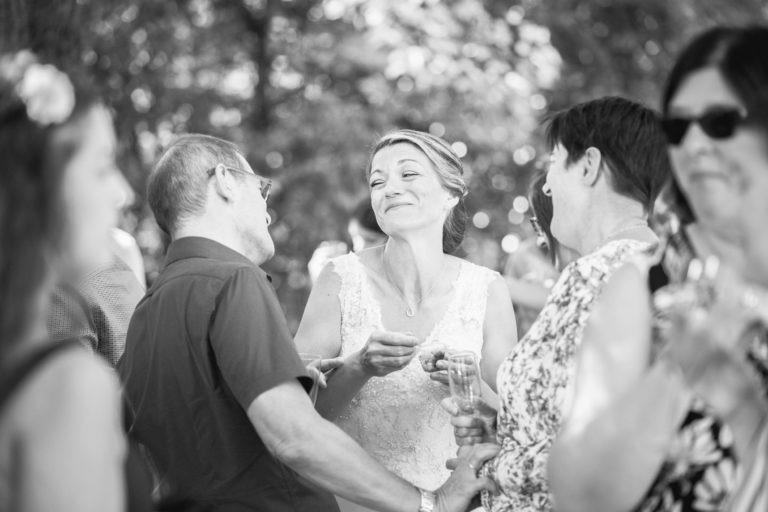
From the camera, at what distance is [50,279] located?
1.87 m

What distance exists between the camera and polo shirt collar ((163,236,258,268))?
10.7 feet

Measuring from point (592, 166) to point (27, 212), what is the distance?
1.78 metres

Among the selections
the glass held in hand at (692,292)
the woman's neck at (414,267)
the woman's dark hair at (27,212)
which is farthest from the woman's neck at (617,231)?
the woman's dark hair at (27,212)

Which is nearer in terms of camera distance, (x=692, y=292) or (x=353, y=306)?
(x=692, y=292)

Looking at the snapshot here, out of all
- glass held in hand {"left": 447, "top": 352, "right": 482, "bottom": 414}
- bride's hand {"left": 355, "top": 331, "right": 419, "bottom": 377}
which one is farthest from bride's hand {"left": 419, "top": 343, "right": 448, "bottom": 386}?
glass held in hand {"left": 447, "top": 352, "right": 482, "bottom": 414}

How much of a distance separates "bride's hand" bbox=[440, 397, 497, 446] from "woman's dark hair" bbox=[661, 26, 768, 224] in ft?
4.06

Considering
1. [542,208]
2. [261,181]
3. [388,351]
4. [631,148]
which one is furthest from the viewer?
[542,208]

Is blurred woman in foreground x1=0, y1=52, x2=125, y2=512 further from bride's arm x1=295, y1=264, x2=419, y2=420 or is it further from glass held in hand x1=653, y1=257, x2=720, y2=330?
bride's arm x1=295, y1=264, x2=419, y2=420

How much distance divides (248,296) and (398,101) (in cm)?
791

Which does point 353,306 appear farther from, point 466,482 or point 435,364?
point 466,482

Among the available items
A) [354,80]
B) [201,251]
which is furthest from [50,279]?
[354,80]

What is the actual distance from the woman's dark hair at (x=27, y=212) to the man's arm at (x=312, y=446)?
1.16 m

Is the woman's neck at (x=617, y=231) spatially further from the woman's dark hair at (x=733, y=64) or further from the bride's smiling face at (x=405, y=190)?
the bride's smiling face at (x=405, y=190)

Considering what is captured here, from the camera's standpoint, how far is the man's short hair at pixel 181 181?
3.38 metres
